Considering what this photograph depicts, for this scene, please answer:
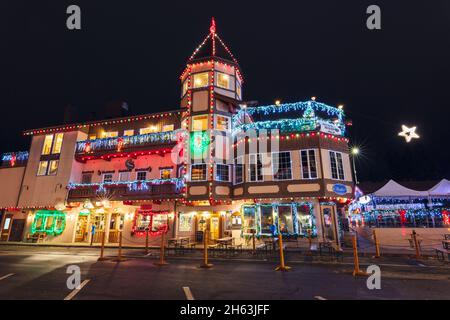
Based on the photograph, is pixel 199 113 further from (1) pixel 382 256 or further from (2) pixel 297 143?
(1) pixel 382 256

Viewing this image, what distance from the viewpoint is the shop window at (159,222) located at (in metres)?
22.3

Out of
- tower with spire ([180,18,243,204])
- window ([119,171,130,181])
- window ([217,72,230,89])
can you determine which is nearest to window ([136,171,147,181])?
window ([119,171,130,181])

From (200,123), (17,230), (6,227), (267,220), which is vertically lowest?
(17,230)

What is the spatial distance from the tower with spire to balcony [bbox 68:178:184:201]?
150 centimetres

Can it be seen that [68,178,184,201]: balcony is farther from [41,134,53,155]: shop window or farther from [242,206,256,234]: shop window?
[41,134,53,155]: shop window

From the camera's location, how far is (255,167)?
20016 millimetres

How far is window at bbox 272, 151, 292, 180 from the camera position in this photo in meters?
19.3

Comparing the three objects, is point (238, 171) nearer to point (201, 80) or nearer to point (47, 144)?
point (201, 80)

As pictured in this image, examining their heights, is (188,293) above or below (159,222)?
below

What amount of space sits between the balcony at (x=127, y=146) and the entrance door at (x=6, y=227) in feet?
29.9

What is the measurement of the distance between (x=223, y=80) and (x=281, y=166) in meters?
10.3

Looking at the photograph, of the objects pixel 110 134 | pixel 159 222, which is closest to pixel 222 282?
pixel 159 222

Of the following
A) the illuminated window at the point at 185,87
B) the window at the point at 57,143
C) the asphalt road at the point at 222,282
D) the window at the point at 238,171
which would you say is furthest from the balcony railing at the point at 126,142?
the asphalt road at the point at 222,282
